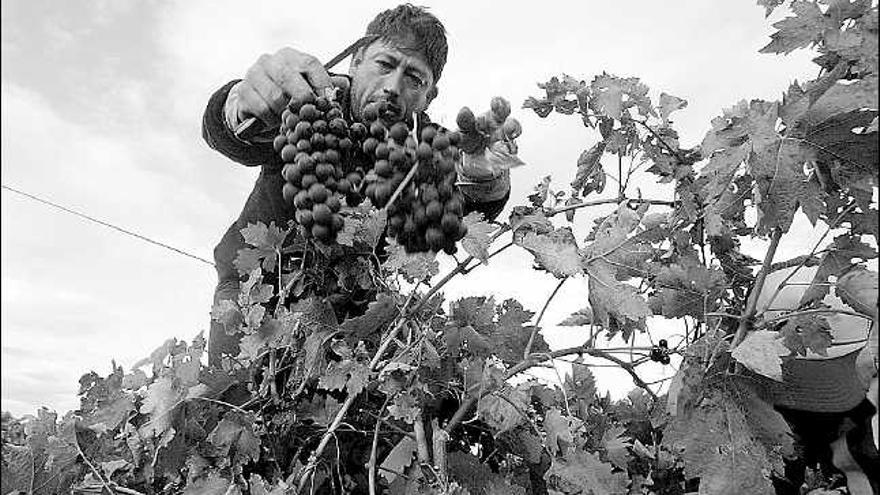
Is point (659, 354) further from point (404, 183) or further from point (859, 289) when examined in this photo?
point (404, 183)

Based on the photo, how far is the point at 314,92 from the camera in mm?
1312

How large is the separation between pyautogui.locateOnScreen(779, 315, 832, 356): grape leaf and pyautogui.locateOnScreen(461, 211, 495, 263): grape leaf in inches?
17.5

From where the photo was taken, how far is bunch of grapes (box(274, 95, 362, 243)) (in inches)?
47.0

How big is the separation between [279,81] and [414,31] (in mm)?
490

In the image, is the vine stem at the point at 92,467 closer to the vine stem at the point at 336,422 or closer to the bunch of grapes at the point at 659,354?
the vine stem at the point at 336,422

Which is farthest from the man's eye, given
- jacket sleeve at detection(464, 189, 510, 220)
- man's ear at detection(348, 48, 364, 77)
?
jacket sleeve at detection(464, 189, 510, 220)

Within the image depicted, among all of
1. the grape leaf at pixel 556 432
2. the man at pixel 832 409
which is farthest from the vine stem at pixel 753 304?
the man at pixel 832 409

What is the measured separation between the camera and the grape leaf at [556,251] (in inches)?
44.8

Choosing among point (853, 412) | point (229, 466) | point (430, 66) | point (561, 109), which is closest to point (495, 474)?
point (229, 466)

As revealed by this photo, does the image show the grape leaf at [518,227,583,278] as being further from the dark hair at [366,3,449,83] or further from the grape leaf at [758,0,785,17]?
the dark hair at [366,3,449,83]

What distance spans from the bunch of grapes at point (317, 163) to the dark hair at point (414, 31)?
460mm

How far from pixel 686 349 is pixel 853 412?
952 millimetres

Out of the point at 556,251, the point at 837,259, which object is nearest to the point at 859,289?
the point at 837,259

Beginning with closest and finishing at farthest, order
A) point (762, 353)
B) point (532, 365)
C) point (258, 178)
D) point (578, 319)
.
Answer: point (762, 353) < point (532, 365) < point (578, 319) < point (258, 178)
